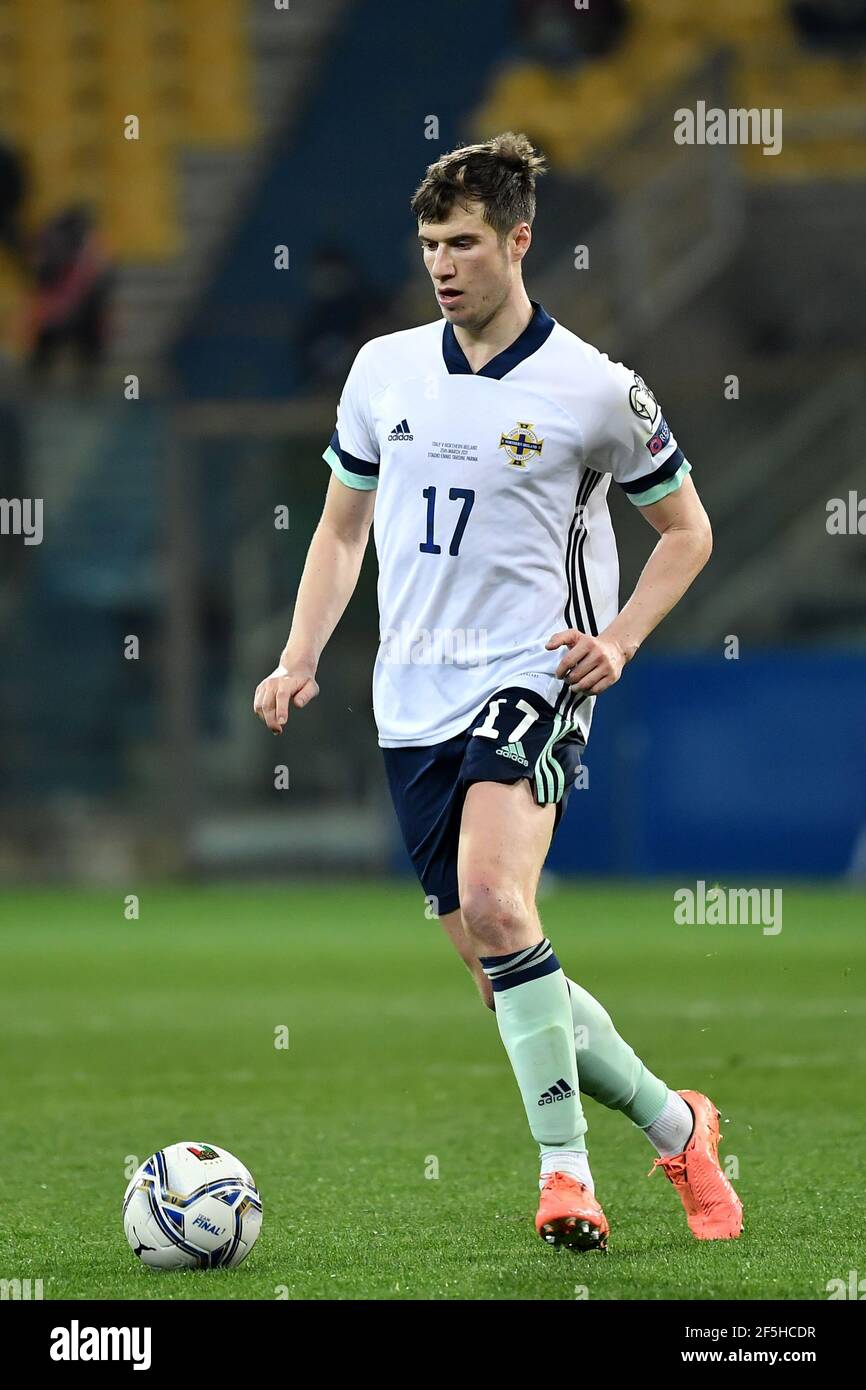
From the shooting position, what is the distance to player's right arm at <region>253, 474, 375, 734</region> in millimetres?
4559

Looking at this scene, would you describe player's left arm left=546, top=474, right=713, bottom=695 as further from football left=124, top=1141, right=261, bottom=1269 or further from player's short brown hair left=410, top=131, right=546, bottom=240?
football left=124, top=1141, right=261, bottom=1269

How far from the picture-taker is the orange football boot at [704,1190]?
451 cm

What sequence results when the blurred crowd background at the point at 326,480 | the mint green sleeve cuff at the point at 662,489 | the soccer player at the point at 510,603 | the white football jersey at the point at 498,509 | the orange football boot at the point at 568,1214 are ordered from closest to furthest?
the orange football boot at the point at 568,1214, the soccer player at the point at 510,603, the white football jersey at the point at 498,509, the mint green sleeve cuff at the point at 662,489, the blurred crowd background at the point at 326,480

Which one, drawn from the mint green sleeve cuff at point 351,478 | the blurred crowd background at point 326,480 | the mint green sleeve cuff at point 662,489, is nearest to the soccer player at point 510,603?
the mint green sleeve cuff at point 662,489

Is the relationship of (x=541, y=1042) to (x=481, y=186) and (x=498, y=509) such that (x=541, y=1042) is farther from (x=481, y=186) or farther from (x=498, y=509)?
(x=481, y=186)

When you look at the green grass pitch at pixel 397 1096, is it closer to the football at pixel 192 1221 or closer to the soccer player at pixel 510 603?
the football at pixel 192 1221

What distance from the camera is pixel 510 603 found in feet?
14.3

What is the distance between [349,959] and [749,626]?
557cm

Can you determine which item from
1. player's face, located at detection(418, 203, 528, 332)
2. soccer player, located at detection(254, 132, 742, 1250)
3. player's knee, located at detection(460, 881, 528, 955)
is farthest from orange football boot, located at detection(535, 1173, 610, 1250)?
player's face, located at detection(418, 203, 528, 332)

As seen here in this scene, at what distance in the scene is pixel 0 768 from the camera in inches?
631

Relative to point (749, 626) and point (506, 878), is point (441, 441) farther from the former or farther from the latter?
point (749, 626)

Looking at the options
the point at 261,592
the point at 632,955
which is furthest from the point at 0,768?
the point at 632,955

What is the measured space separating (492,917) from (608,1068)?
517 millimetres

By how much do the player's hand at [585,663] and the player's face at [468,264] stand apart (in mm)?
700
